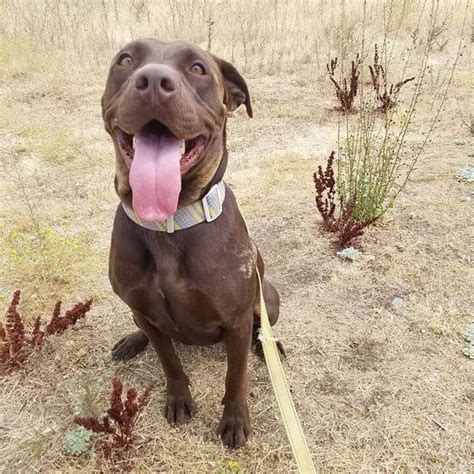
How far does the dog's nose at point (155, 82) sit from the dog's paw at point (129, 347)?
1.62 metres

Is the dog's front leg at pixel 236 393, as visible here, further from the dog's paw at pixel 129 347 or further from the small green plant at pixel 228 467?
the dog's paw at pixel 129 347

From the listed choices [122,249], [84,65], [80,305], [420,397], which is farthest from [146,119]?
[84,65]

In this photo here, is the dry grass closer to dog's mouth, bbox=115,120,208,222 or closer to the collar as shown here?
the collar

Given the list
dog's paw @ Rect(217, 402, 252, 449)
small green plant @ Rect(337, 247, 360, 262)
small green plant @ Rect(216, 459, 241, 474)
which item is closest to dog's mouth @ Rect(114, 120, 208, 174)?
dog's paw @ Rect(217, 402, 252, 449)

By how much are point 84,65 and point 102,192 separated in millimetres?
3776

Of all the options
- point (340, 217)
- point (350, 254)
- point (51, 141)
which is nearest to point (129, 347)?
point (350, 254)

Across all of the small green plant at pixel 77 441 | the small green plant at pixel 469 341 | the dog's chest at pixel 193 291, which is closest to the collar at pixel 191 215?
the dog's chest at pixel 193 291

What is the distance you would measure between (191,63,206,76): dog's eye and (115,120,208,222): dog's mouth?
10.3 inches

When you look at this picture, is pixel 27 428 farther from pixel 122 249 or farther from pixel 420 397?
pixel 420 397

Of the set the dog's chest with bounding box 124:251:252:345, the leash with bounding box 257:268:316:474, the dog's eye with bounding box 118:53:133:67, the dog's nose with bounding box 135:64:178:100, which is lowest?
the leash with bounding box 257:268:316:474

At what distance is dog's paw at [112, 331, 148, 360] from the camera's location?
2764mm

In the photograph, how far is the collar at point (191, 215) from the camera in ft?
6.03

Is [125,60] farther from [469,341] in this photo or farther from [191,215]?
[469,341]

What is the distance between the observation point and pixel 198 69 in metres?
1.82
